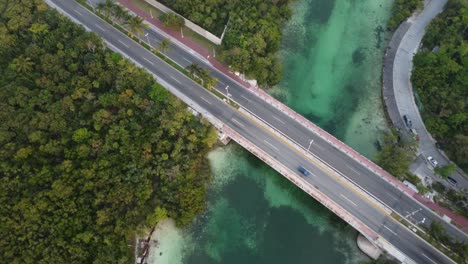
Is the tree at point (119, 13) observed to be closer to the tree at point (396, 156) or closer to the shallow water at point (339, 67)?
the shallow water at point (339, 67)

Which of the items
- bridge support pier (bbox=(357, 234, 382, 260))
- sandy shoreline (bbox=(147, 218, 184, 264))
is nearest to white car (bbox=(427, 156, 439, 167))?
bridge support pier (bbox=(357, 234, 382, 260))

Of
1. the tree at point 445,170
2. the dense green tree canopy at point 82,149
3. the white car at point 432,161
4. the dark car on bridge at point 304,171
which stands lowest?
the dense green tree canopy at point 82,149

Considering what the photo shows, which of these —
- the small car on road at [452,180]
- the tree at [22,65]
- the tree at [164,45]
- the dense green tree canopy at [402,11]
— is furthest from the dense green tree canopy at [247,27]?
the small car on road at [452,180]

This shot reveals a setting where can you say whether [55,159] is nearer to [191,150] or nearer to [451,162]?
[191,150]

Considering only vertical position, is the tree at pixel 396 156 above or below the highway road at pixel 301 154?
above

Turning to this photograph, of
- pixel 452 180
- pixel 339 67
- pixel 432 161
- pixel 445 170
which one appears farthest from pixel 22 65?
pixel 452 180

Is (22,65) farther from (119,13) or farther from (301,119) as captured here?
(301,119)

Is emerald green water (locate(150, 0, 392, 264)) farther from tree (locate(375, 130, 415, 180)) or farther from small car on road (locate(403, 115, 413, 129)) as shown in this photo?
small car on road (locate(403, 115, 413, 129))
